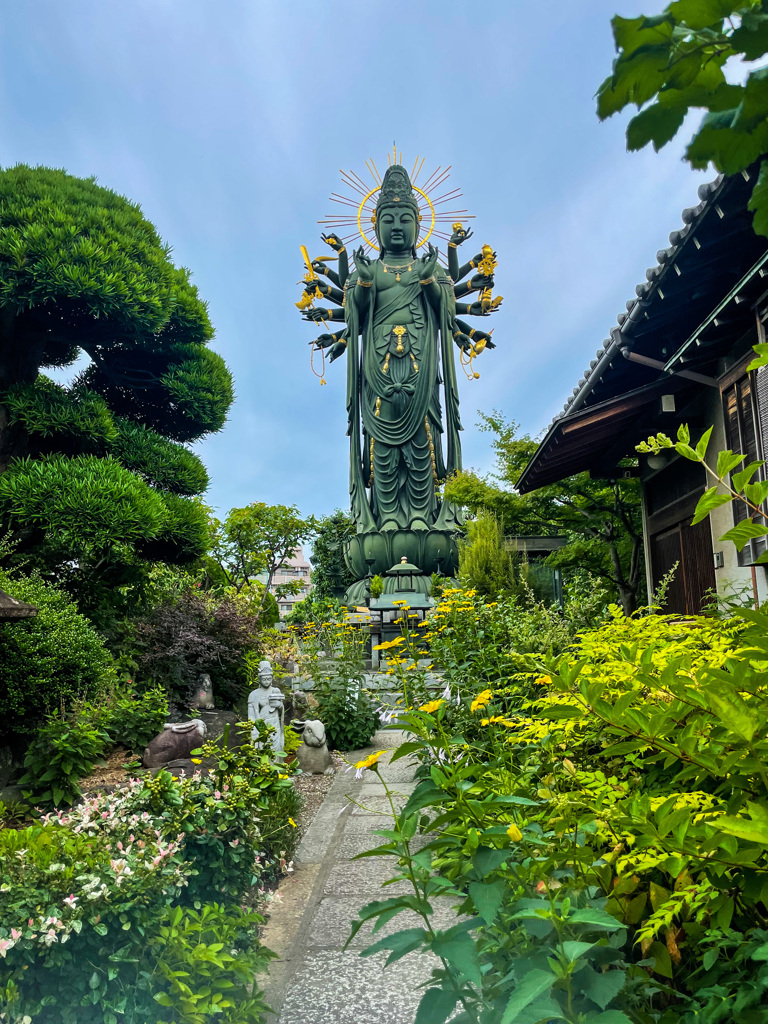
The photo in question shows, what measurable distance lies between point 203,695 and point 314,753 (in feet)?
7.01

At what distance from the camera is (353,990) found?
2572 mm

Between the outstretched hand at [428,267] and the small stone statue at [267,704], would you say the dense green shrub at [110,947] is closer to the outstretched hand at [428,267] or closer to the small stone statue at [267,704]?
the small stone statue at [267,704]

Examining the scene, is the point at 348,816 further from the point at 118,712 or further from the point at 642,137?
the point at 642,137

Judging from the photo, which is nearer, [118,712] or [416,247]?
[118,712]

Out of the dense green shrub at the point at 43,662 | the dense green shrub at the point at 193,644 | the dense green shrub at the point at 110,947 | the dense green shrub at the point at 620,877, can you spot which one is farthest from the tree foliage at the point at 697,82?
the dense green shrub at the point at 193,644

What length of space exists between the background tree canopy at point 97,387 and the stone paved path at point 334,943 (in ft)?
12.2

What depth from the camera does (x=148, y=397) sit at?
29.1 ft

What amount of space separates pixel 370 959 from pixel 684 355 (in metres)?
4.15

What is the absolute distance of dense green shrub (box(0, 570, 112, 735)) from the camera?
208 inches

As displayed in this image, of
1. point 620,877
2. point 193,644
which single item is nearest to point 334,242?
point 193,644

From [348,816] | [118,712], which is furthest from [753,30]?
[118,712]

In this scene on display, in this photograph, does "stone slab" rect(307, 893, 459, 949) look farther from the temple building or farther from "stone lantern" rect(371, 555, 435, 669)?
"stone lantern" rect(371, 555, 435, 669)

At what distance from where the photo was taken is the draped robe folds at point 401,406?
693 inches

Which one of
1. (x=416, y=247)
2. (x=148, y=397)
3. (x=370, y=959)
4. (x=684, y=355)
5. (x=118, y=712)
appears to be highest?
(x=416, y=247)
